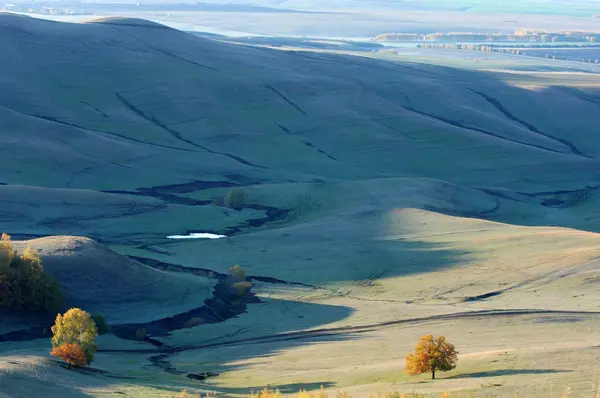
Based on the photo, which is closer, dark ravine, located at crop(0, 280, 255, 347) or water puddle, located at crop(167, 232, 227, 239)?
dark ravine, located at crop(0, 280, 255, 347)

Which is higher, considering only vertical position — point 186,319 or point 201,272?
point 201,272

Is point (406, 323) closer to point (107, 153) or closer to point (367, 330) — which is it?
point (367, 330)

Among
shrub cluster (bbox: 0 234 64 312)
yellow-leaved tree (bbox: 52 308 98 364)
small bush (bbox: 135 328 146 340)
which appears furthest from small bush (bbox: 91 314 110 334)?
yellow-leaved tree (bbox: 52 308 98 364)

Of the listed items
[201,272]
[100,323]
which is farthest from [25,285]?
[201,272]

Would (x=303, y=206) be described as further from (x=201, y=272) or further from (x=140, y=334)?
(x=140, y=334)

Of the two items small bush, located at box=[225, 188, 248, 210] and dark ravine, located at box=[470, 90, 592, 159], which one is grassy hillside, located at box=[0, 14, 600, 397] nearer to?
small bush, located at box=[225, 188, 248, 210]
